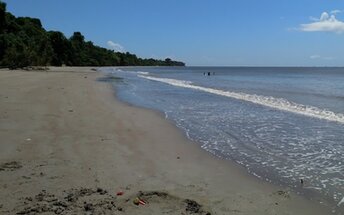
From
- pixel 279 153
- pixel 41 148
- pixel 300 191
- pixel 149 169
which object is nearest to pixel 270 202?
pixel 300 191

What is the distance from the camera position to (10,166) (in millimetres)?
7004

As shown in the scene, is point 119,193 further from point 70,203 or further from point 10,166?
point 10,166

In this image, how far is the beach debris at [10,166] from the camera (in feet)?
22.4

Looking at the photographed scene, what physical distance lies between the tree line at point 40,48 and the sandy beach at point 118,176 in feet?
178

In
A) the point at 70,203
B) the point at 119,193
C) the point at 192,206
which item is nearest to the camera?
the point at 70,203

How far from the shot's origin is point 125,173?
7.04m

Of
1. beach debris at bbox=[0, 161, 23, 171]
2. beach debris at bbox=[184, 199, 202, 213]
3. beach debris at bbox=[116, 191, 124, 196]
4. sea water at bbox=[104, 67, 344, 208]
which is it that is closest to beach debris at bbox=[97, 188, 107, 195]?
beach debris at bbox=[116, 191, 124, 196]

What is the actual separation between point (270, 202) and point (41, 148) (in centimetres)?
492

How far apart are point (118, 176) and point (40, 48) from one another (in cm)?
7985

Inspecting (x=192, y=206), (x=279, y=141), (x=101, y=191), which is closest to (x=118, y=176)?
(x=101, y=191)

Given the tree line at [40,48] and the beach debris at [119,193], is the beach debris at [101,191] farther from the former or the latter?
the tree line at [40,48]

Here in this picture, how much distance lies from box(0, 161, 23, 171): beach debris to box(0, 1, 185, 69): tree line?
56726 mm

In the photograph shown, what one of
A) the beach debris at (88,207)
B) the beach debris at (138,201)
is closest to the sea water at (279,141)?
the beach debris at (138,201)

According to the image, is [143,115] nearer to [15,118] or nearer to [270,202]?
[15,118]
